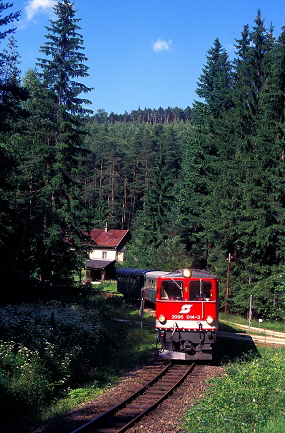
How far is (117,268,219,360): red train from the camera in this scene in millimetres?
14211

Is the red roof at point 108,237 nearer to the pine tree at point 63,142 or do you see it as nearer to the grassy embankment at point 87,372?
the pine tree at point 63,142

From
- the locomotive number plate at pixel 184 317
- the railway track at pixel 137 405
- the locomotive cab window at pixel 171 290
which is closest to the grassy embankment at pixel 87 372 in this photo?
the railway track at pixel 137 405

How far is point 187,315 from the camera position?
14.3 meters

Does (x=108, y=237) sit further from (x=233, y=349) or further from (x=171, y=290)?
(x=171, y=290)

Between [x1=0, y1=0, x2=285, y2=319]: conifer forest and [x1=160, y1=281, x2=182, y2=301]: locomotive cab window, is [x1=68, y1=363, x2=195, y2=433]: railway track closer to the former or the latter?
[x1=160, y1=281, x2=182, y2=301]: locomotive cab window

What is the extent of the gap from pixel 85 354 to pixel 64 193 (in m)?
15.9

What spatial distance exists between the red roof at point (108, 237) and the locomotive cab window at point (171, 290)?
2007 inches

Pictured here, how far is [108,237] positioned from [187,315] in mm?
54256

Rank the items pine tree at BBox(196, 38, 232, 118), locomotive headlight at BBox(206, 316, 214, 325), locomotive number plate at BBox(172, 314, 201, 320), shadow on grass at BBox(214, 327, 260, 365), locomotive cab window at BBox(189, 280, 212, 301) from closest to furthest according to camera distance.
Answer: locomotive headlight at BBox(206, 316, 214, 325) → locomotive number plate at BBox(172, 314, 201, 320) → locomotive cab window at BBox(189, 280, 212, 301) → shadow on grass at BBox(214, 327, 260, 365) → pine tree at BBox(196, 38, 232, 118)

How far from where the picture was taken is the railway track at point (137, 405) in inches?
348

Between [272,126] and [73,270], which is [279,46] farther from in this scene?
[73,270]

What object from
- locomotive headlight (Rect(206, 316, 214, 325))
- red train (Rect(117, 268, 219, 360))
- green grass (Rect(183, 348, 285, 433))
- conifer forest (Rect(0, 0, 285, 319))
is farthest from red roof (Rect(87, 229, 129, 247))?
green grass (Rect(183, 348, 285, 433))

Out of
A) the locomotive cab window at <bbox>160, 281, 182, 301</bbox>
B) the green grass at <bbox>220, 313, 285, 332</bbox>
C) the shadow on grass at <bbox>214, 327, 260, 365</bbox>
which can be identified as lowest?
the green grass at <bbox>220, 313, 285, 332</bbox>

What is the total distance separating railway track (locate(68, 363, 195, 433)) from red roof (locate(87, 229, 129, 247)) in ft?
173
